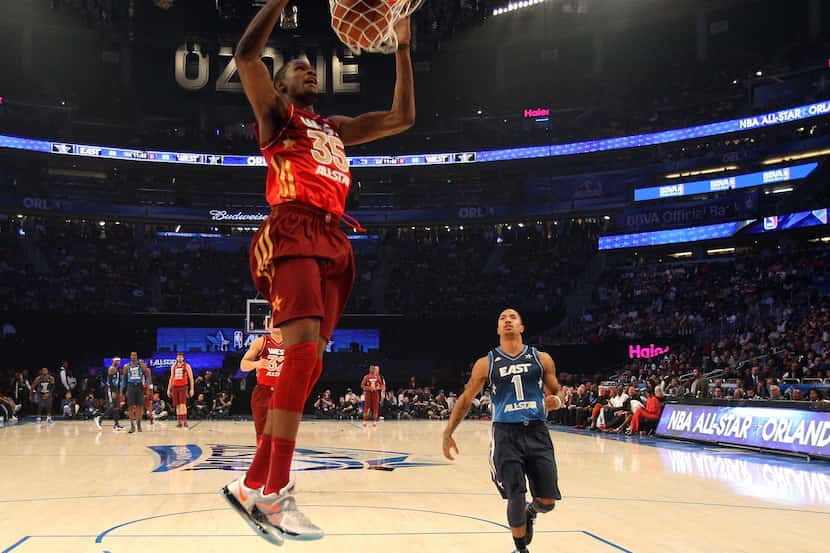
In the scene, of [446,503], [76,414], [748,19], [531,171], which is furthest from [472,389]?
[748,19]

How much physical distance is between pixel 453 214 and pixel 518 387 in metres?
35.3

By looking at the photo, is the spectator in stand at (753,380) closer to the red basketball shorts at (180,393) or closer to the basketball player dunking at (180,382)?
the basketball player dunking at (180,382)

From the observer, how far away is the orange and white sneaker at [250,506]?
10.7ft

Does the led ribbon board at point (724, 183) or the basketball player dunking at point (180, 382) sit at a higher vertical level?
the led ribbon board at point (724, 183)

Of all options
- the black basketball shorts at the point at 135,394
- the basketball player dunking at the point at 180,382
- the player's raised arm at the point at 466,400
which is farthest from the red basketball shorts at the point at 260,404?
the basketball player dunking at the point at 180,382

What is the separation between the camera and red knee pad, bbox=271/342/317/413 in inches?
135

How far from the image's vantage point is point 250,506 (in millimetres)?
3355

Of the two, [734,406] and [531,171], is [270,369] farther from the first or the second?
[531,171]

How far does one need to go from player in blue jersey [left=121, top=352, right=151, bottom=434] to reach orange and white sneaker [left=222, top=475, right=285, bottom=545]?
17032 millimetres

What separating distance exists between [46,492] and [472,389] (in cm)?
571

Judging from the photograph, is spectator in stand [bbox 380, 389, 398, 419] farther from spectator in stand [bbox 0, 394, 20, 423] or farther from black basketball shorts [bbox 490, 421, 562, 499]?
black basketball shorts [bbox 490, 421, 562, 499]

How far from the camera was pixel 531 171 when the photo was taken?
4359 centimetres

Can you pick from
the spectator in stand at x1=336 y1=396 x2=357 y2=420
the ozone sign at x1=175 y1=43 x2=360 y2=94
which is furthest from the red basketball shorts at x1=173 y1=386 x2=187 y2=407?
the ozone sign at x1=175 y1=43 x2=360 y2=94

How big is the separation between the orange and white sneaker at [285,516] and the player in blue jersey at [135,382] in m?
17.2
